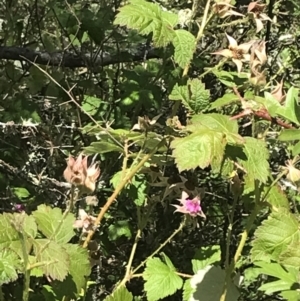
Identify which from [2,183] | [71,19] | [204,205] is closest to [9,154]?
[2,183]

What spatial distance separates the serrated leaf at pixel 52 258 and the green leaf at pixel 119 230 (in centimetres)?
74

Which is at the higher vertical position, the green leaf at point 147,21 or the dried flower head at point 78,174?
the green leaf at point 147,21

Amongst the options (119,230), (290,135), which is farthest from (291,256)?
(119,230)

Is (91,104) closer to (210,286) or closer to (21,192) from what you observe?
(21,192)

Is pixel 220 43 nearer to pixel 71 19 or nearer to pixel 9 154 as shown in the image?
pixel 71 19

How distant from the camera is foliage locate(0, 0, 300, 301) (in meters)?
1.28

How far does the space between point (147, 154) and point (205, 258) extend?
32 centimetres

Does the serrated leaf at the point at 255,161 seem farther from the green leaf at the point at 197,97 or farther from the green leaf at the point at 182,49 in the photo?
the green leaf at the point at 182,49

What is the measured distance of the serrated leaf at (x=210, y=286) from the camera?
1.49m

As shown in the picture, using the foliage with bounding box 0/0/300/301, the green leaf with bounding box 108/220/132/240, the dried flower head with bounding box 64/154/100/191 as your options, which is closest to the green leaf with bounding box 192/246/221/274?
the foliage with bounding box 0/0/300/301

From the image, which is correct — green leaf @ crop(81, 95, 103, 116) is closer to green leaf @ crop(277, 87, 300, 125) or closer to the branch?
the branch

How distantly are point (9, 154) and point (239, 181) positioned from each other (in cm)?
84

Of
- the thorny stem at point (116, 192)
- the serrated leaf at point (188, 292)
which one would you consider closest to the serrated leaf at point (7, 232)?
the thorny stem at point (116, 192)

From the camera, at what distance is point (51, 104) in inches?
84.4
